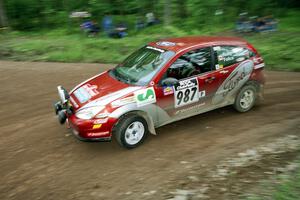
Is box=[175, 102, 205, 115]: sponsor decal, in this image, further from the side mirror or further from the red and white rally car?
the side mirror

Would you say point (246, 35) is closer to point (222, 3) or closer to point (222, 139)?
point (222, 3)

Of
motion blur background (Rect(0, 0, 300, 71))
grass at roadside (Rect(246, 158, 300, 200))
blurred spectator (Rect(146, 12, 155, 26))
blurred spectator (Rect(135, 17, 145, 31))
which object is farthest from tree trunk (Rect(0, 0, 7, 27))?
grass at roadside (Rect(246, 158, 300, 200))

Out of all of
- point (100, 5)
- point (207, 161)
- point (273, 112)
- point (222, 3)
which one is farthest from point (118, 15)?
point (207, 161)

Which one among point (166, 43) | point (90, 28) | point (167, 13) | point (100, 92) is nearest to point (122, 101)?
point (100, 92)

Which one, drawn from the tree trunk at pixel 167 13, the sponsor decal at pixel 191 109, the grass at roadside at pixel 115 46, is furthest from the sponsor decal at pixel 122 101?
the tree trunk at pixel 167 13

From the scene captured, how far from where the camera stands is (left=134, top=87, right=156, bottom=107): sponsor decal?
6.46m

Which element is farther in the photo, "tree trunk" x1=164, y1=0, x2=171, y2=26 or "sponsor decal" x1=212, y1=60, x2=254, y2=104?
"tree trunk" x1=164, y1=0, x2=171, y2=26

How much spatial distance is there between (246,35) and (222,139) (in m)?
10.5

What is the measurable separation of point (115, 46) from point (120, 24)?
3.30m

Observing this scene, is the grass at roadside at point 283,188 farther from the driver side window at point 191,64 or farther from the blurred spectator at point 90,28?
the blurred spectator at point 90,28

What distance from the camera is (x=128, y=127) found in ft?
21.1

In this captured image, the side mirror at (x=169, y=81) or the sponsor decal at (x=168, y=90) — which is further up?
the side mirror at (x=169, y=81)

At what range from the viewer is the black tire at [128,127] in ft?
20.9

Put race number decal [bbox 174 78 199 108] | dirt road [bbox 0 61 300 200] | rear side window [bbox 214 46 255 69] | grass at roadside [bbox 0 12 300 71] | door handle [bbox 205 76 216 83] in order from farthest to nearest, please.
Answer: grass at roadside [bbox 0 12 300 71] → rear side window [bbox 214 46 255 69] → door handle [bbox 205 76 216 83] → race number decal [bbox 174 78 199 108] → dirt road [bbox 0 61 300 200]
